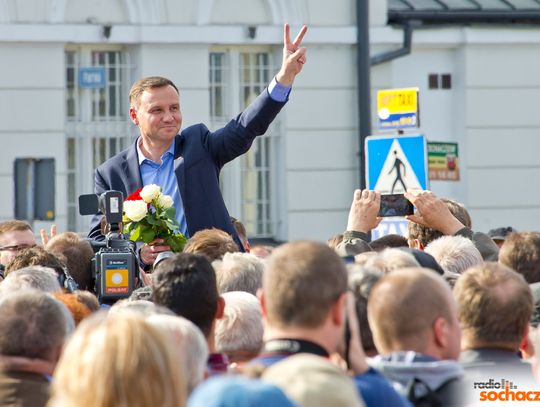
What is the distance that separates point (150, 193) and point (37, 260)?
0.69 m

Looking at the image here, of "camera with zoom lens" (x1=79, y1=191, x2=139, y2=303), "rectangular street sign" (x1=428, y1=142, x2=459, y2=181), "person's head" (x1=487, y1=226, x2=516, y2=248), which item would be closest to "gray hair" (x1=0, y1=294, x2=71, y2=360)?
"camera with zoom lens" (x1=79, y1=191, x2=139, y2=303)

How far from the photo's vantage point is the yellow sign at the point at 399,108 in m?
12.2

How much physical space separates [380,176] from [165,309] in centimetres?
662

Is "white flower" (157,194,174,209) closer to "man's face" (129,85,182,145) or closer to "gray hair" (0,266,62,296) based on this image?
"man's face" (129,85,182,145)

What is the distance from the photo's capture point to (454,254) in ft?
22.7

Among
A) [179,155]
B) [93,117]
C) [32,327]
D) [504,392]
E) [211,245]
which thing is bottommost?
[504,392]

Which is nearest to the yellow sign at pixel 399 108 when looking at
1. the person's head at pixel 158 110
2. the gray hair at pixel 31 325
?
the person's head at pixel 158 110

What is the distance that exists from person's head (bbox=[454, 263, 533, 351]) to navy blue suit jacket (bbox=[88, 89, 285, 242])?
263 cm

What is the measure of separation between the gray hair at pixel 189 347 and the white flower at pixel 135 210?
3.05m

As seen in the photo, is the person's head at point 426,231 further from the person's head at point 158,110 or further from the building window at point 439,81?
the building window at point 439,81

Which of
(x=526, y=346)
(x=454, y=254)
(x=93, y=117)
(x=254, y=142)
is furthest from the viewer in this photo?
(x=254, y=142)

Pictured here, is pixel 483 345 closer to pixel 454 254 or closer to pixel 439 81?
pixel 454 254

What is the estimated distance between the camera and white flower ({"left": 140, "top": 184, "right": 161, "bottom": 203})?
7.41 meters

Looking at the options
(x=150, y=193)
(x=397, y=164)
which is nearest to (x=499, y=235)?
(x=397, y=164)
